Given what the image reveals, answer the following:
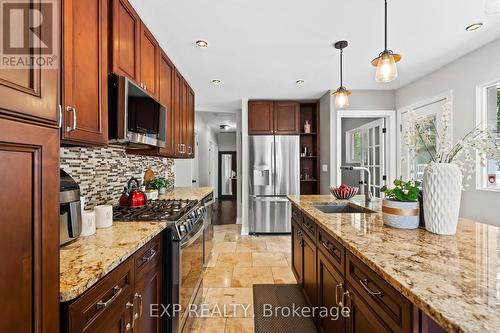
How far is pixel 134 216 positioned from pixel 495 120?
3518mm

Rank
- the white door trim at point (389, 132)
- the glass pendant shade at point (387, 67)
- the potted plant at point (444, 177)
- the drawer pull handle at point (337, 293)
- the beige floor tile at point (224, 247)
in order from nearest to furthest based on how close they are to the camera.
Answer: the potted plant at point (444, 177)
the drawer pull handle at point (337, 293)
the glass pendant shade at point (387, 67)
the beige floor tile at point (224, 247)
the white door trim at point (389, 132)

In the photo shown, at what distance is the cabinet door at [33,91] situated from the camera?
57 cm

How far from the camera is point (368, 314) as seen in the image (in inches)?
39.9

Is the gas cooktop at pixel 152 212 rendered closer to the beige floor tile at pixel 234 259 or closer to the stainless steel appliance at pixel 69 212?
the stainless steel appliance at pixel 69 212

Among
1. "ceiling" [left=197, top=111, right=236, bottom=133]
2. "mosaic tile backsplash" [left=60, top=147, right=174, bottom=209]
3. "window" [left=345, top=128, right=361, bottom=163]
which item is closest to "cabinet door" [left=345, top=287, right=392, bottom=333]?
"mosaic tile backsplash" [left=60, top=147, right=174, bottom=209]

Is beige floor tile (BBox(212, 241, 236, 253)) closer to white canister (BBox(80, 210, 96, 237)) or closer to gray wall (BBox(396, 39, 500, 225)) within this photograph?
white canister (BBox(80, 210, 96, 237))

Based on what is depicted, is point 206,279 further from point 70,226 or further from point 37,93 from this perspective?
point 37,93

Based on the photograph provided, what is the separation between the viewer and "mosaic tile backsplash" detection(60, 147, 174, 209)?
1.71 metres

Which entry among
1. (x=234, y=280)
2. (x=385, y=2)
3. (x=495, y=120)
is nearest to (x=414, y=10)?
(x=385, y=2)

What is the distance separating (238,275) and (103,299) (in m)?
2.12

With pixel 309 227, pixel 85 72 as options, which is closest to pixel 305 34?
pixel 309 227

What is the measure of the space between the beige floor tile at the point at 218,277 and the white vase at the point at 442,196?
2044mm

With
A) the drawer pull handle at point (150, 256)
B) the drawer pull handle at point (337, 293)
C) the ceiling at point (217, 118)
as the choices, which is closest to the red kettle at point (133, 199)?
the drawer pull handle at point (150, 256)

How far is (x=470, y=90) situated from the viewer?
2746mm
